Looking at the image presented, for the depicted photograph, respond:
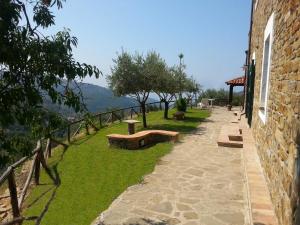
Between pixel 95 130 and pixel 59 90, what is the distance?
12413 mm

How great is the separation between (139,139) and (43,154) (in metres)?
3.58

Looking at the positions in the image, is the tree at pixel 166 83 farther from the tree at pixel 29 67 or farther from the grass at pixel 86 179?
the tree at pixel 29 67

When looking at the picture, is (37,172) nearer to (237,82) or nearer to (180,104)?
(180,104)

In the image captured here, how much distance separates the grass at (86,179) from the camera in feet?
21.7

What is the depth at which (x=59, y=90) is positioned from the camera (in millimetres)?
4465

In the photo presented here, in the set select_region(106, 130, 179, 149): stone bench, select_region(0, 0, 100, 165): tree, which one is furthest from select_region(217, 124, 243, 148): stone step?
select_region(0, 0, 100, 165): tree

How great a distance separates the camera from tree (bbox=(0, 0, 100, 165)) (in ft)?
12.4

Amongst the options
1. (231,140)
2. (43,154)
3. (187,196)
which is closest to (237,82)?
(231,140)

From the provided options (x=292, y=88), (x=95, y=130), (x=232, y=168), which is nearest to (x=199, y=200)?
(x=232, y=168)

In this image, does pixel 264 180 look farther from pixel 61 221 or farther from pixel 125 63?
pixel 125 63

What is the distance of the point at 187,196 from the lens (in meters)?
6.52

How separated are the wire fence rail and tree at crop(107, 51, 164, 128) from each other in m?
1.71

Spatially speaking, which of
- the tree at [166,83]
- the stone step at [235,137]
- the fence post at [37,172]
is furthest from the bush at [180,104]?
the fence post at [37,172]

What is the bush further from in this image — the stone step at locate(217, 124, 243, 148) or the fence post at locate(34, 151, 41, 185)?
the fence post at locate(34, 151, 41, 185)
